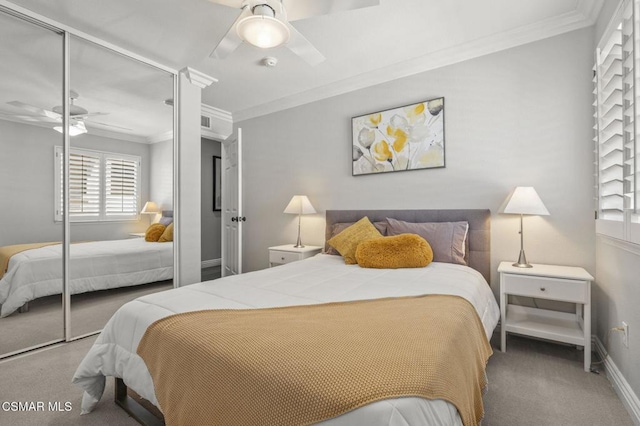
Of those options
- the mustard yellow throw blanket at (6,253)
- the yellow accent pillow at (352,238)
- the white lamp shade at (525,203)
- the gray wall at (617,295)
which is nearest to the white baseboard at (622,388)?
the gray wall at (617,295)

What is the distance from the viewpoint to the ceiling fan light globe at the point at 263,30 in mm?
1728

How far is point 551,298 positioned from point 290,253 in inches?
95.0

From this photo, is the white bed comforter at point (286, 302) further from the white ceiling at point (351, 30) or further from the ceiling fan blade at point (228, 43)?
the white ceiling at point (351, 30)

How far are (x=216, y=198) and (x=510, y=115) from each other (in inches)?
173

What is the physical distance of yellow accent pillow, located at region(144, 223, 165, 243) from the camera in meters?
3.00

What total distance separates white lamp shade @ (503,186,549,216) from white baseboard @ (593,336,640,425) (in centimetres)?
101

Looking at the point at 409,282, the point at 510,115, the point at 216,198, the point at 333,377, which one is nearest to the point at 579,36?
the point at 510,115

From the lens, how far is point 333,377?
0.87m

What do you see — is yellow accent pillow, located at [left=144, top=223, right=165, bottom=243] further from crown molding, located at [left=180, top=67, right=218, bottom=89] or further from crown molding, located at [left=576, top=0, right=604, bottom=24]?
crown molding, located at [left=576, top=0, right=604, bottom=24]

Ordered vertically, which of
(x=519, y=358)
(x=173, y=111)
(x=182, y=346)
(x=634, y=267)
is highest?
(x=173, y=111)

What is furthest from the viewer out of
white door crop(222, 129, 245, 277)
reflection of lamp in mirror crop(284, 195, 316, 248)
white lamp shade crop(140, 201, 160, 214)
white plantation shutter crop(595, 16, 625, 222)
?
white door crop(222, 129, 245, 277)

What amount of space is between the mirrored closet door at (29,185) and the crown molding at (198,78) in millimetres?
1009

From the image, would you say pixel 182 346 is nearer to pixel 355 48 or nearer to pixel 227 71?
pixel 355 48

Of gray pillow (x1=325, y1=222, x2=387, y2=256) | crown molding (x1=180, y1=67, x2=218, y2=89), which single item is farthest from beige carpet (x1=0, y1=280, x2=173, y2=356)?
crown molding (x1=180, y1=67, x2=218, y2=89)
